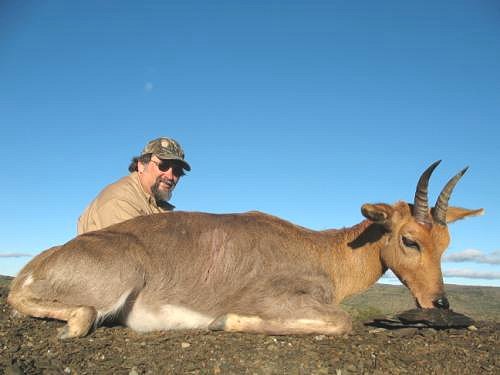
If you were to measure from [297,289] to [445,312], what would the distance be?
2352 mm

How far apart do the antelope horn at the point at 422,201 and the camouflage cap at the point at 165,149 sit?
17.8ft

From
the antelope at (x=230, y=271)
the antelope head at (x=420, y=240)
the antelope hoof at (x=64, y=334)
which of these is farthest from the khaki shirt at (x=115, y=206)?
the antelope head at (x=420, y=240)

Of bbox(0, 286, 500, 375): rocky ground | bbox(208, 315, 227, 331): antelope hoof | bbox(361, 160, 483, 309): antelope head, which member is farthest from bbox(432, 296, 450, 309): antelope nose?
bbox(208, 315, 227, 331): antelope hoof

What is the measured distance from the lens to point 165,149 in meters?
11.1

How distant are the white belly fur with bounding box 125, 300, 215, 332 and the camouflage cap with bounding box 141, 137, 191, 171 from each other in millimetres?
4596

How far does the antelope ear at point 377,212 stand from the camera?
7816 millimetres

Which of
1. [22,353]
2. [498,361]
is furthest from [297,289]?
[22,353]

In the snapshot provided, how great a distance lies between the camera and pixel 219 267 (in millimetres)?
7516

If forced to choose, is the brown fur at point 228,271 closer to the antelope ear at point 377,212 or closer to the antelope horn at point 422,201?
the antelope ear at point 377,212

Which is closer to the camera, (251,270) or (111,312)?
(111,312)

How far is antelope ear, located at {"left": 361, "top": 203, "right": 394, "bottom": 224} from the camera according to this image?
782cm

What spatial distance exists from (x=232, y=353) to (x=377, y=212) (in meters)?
3.30

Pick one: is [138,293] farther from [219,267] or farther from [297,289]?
[297,289]

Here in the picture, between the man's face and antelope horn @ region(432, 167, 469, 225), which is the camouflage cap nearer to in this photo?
the man's face
